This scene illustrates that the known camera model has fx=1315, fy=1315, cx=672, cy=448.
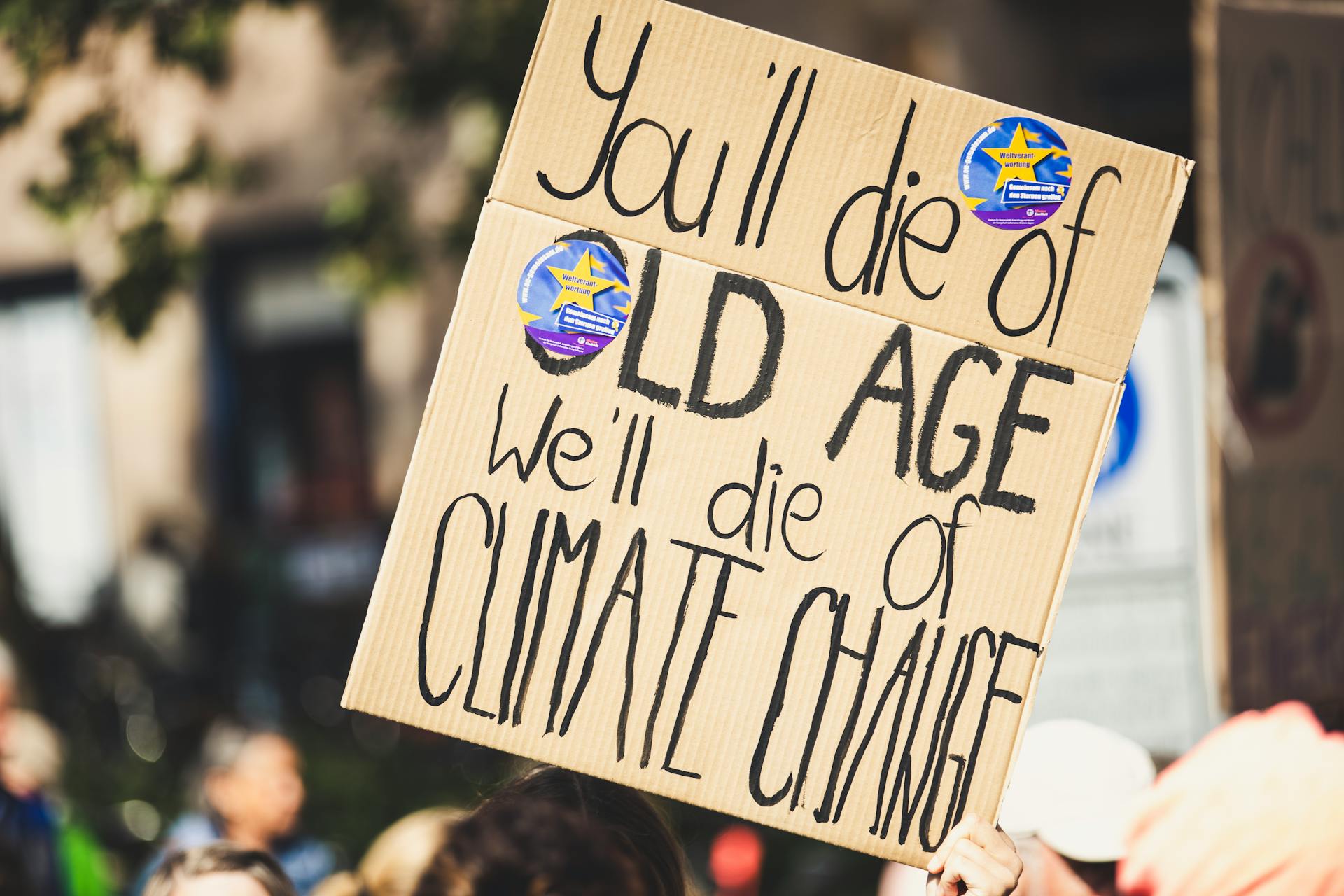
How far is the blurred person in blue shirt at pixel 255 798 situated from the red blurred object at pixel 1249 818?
249 centimetres

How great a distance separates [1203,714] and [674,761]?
2.15m

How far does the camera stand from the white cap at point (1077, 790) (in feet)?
7.02

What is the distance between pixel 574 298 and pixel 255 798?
8.14 feet

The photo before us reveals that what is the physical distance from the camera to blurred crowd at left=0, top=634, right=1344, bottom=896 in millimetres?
1711

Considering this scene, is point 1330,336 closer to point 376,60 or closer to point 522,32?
point 522,32

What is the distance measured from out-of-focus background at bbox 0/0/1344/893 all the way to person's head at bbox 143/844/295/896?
6.45ft

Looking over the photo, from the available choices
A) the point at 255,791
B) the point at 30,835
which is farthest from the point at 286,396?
the point at 255,791

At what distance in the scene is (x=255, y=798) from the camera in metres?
3.72

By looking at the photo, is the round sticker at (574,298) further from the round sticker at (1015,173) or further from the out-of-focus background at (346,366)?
the out-of-focus background at (346,366)

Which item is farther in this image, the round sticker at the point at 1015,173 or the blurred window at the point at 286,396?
the blurred window at the point at 286,396

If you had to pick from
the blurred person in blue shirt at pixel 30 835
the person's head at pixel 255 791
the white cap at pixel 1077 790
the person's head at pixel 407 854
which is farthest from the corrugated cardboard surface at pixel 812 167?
the blurred person in blue shirt at pixel 30 835

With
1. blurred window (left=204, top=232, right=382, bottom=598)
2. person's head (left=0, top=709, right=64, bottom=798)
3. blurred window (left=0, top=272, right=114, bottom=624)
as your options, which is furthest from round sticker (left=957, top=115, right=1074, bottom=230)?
blurred window (left=0, top=272, right=114, bottom=624)

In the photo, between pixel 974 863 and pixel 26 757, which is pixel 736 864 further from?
pixel 974 863

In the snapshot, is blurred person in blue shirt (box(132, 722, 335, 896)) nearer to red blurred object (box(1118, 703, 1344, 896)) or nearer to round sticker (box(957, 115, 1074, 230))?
red blurred object (box(1118, 703, 1344, 896))
